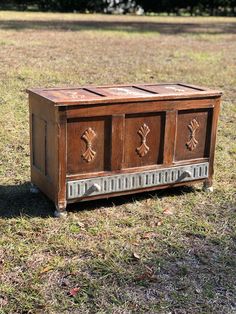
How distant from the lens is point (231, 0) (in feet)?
95.8

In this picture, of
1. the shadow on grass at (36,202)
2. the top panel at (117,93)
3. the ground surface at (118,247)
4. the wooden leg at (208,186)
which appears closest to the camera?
the ground surface at (118,247)

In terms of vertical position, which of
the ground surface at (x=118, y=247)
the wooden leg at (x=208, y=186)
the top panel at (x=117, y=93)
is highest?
the top panel at (x=117, y=93)

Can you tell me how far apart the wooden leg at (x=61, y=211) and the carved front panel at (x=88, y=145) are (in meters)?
0.24

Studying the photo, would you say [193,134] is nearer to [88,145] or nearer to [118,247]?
[88,145]

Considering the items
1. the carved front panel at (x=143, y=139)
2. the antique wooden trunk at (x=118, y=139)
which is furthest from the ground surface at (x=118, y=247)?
the carved front panel at (x=143, y=139)

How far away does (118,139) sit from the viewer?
4.04m

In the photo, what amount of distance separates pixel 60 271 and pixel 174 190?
5.50 ft

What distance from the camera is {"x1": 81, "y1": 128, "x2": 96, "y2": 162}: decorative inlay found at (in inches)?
154

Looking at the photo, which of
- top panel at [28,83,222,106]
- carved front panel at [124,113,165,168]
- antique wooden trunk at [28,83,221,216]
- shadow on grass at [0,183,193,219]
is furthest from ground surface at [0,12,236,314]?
top panel at [28,83,222,106]

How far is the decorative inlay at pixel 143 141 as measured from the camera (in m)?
4.15

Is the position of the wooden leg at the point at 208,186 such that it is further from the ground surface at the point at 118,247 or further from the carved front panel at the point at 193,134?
the carved front panel at the point at 193,134

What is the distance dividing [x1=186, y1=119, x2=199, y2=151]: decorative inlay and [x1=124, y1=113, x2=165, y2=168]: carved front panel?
0.91 ft

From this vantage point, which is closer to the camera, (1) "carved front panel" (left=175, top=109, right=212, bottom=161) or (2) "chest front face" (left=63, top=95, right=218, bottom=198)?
(2) "chest front face" (left=63, top=95, right=218, bottom=198)

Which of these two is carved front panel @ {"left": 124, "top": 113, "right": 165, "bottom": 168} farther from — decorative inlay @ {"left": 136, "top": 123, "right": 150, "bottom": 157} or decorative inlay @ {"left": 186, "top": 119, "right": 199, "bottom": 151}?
decorative inlay @ {"left": 186, "top": 119, "right": 199, "bottom": 151}
